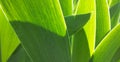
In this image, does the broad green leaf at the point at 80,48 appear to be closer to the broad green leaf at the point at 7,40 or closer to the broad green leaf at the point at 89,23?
the broad green leaf at the point at 89,23

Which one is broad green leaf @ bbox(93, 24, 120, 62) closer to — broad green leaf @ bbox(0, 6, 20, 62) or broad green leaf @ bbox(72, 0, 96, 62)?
broad green leaf @ bbox(72, 0, 96, 62)

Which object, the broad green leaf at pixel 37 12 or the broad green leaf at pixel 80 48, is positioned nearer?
the broad green leaf at pixel 37 12

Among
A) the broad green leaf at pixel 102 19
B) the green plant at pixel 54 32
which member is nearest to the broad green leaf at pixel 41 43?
the green plant at pixel 54 32

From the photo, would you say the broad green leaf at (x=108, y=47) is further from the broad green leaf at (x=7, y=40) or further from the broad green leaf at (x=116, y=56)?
the broad green leaf at (x=7, y=40)

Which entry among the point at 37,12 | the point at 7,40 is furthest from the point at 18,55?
the point at 37,12

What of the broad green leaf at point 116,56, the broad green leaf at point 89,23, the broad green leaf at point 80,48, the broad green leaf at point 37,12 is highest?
the broad green leaf at point 37,12

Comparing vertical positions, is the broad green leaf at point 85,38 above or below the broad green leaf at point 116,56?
above

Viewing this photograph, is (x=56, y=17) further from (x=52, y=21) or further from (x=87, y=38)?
(x=87, y=38)
